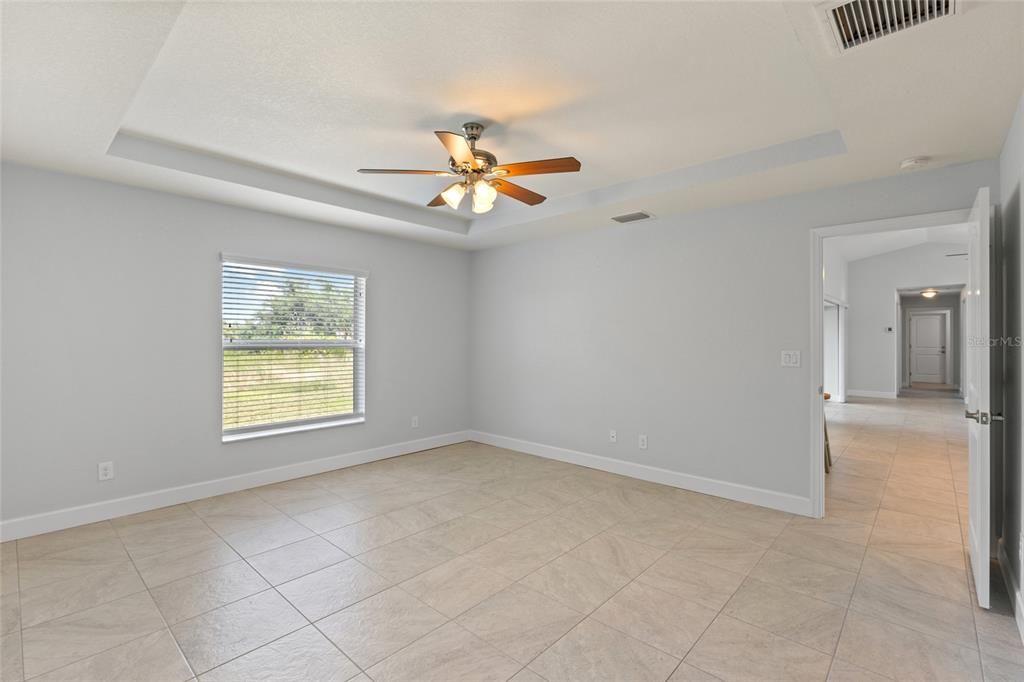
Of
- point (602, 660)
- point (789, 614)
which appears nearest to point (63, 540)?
point (602, 660)

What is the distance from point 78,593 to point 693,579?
3200 millimetres

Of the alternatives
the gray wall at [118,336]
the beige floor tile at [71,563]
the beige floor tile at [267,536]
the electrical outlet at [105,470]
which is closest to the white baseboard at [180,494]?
the gray wall at [118,336]

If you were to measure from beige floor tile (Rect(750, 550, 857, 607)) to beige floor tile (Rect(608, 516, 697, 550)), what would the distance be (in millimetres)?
521

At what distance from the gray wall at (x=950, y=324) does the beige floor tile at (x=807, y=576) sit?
1232 centimetres

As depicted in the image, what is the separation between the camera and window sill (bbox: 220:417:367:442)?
4168mm

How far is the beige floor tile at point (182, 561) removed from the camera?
2645 millimetres

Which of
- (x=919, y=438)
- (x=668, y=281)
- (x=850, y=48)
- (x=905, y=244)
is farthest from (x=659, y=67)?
(x=905, y=244)

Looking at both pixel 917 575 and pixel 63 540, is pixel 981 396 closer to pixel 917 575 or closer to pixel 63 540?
pixel 917 575

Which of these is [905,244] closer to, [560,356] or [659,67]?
[560,356]

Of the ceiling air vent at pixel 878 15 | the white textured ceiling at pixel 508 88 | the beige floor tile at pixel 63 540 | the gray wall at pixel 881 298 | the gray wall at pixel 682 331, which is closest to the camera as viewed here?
the ceiling air vent at pixel 878 15

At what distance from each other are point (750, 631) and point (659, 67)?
259cm

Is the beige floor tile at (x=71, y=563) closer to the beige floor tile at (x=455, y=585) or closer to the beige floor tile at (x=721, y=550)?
the beige floor tile at (x=455, y=585)

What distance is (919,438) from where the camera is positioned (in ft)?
20.2

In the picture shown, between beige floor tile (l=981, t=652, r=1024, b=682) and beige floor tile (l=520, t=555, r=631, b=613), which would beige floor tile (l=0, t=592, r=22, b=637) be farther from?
beige floor tile (l=981, t=652, r=1024, b=682)
